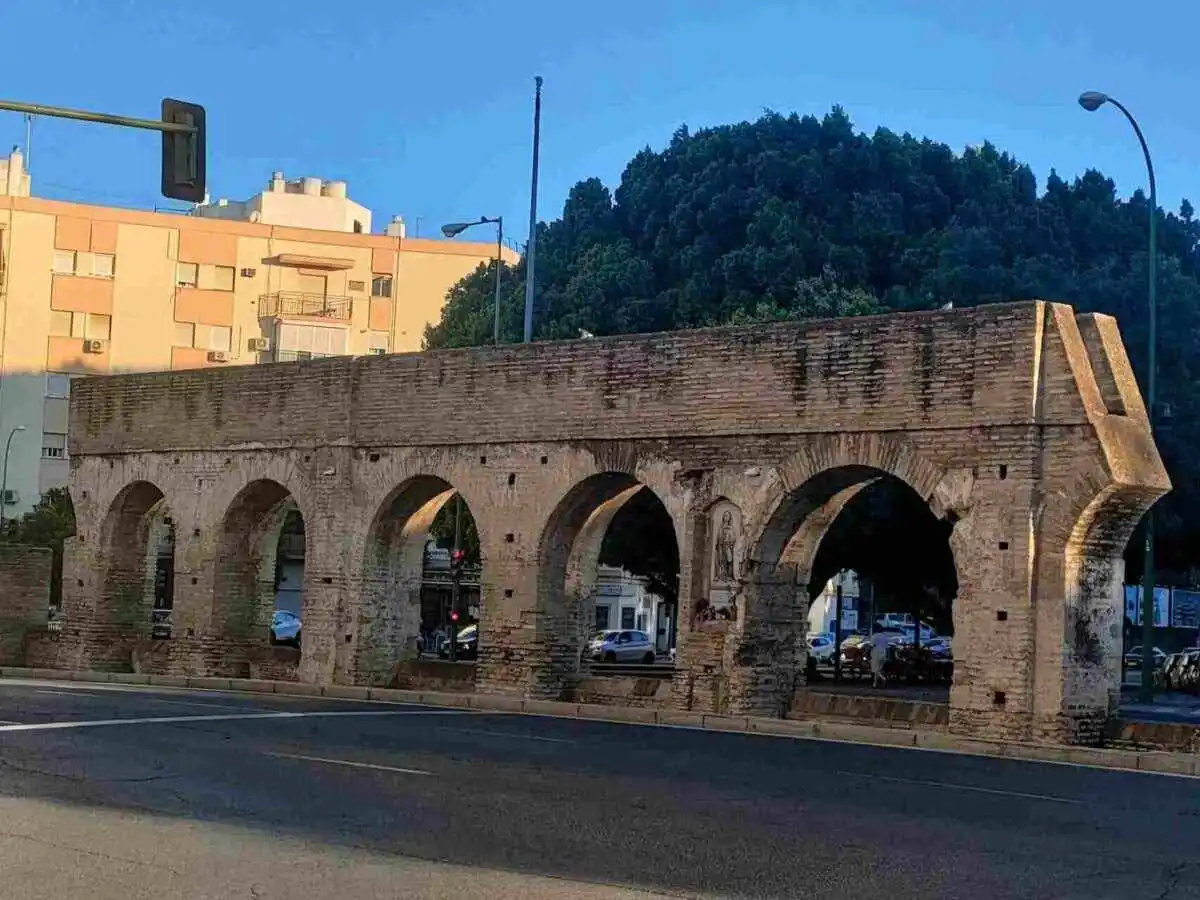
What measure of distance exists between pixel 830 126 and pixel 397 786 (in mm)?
36543

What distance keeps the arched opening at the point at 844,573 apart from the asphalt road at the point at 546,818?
4329 millimetres

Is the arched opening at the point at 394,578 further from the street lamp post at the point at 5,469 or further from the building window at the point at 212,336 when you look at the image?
the building window at the point at 212,336

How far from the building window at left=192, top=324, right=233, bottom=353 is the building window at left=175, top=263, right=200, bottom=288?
155 centimetres

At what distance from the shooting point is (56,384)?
64.1 m

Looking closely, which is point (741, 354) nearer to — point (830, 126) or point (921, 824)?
point (921, 824)

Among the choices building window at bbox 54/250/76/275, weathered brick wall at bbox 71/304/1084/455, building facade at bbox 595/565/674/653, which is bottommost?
building facade at bbox 595/565/674/653

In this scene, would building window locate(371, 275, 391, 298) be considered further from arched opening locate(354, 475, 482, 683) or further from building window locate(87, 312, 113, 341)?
arched opening locate(354, 475, 482, 683)

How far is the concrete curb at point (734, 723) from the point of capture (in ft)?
63.9

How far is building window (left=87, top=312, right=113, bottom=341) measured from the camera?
6456 cm

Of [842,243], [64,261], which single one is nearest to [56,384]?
[64,261]

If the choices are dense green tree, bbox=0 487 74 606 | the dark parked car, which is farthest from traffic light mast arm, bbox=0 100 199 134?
dense green tree, bbox=0 487 74 606

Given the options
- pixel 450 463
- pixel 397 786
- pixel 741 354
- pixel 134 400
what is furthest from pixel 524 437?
pixel 397 786

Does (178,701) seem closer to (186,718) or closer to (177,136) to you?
(186,718)

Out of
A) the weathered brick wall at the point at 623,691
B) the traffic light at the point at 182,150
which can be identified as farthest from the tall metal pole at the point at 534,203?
the traffic light at the point at 182,150
